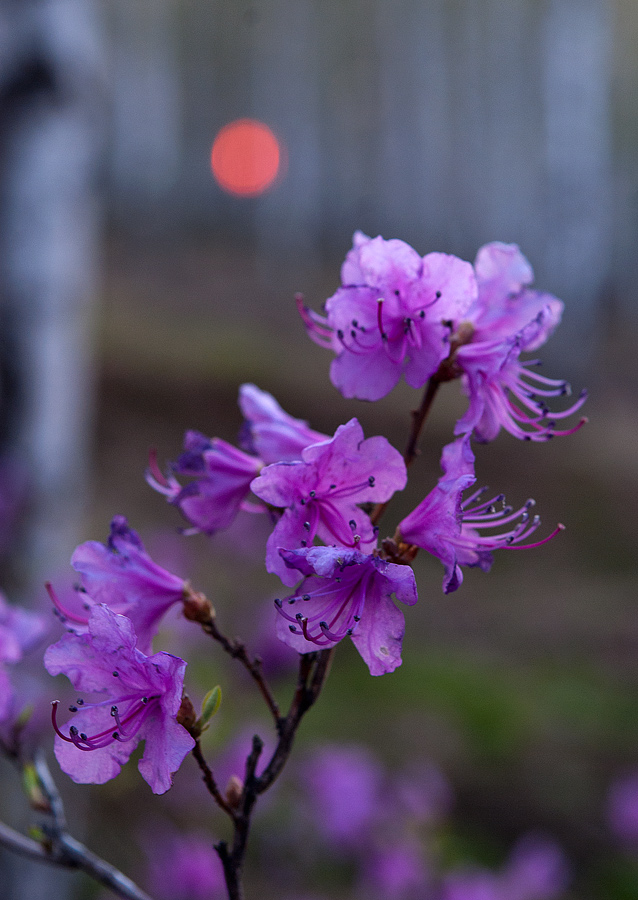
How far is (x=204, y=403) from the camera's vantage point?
10.4 m

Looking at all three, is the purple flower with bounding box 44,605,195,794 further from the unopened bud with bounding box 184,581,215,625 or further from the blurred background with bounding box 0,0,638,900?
the blurred background with bounding box 0,0,638,900

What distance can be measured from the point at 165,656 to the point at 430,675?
5693mm

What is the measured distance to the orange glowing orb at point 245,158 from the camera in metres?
21.7

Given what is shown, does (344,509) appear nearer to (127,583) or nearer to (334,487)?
(334,487)

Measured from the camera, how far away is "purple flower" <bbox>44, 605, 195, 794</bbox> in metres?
0.90

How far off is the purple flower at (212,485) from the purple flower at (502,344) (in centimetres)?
33

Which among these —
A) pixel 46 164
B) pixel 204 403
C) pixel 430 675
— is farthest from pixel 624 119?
pixel 46 164

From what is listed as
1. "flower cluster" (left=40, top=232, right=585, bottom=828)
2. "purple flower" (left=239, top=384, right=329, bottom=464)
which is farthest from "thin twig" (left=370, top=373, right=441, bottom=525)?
"purple flower" (left=239, top=384, right=329, bottom=464)

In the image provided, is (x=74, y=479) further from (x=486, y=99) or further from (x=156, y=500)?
(x=486, y=99)

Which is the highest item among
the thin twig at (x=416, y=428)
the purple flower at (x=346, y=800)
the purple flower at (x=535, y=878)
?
the thin twig at (x=416, y=428)

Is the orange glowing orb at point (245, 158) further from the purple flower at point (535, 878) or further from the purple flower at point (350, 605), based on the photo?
the purple flower at point (350, 605)

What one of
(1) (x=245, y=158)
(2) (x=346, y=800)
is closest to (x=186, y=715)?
(2) (x=346, y=800)

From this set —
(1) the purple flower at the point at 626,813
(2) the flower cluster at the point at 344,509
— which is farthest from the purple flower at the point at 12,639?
(1) the purple flower at the point at 626,813

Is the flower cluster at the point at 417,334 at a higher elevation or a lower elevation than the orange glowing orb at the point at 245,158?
higher
